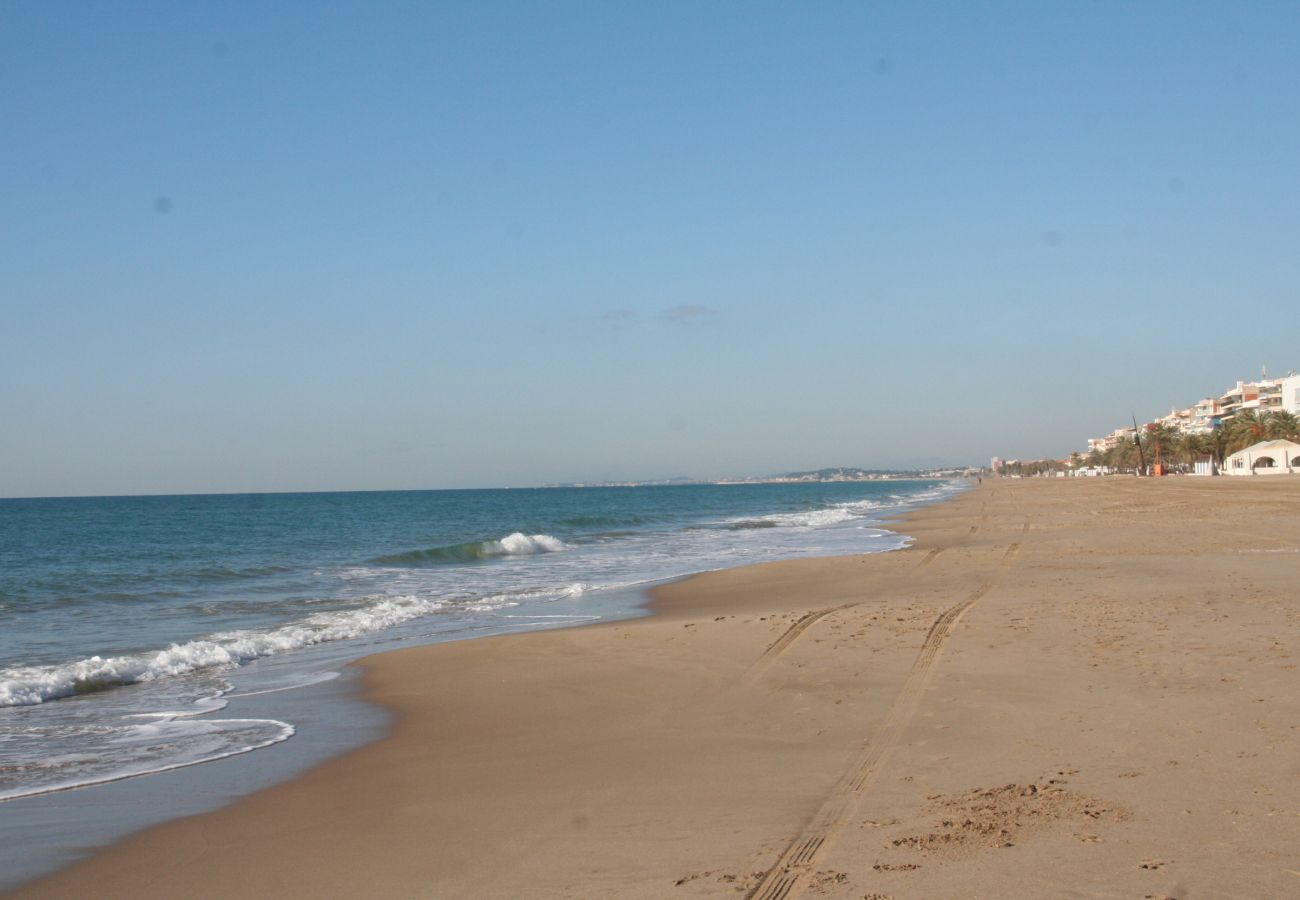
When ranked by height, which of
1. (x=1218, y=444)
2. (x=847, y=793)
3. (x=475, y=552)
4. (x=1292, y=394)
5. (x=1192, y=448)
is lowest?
(x=475, y=552)

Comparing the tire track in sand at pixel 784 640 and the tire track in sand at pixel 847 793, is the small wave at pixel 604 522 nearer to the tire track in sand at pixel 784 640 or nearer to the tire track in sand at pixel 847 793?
the tire track in sand at pixel 784 640

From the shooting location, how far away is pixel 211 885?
5410 mm

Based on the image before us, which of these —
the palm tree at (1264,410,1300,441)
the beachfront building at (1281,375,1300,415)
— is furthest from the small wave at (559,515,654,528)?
the beachfront building at (1281,375,1300,415)

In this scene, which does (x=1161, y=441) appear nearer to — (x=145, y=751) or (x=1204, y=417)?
(x=1204, y=417)

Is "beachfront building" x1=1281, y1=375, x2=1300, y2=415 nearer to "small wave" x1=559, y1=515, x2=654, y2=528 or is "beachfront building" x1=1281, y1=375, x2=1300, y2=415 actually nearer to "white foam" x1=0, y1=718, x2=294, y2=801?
"small wave" x1=559, y1=515, x2=654, y2=528

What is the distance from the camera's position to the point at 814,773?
680cm

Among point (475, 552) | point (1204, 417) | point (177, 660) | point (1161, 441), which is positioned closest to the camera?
point (177, 660)

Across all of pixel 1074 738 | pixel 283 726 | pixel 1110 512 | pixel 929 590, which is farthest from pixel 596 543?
pixel 1074 738

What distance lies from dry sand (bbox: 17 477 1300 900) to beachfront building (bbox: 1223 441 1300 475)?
8739cm

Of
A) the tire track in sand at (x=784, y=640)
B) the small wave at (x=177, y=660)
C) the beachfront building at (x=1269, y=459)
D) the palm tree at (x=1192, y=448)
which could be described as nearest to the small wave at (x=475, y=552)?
the small wave at (x=177, y=660)

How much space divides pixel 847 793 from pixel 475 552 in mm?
32505

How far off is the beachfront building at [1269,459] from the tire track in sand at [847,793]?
305ft

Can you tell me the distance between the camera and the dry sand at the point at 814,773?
504 cm

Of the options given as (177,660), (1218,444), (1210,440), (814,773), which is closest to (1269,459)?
(1218,444)
